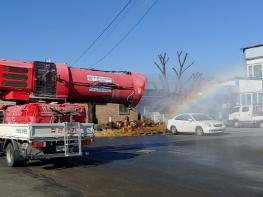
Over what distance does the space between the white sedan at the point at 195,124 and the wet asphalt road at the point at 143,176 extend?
1222cm

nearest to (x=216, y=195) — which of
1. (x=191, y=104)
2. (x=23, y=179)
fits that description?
(x=23, y=179)

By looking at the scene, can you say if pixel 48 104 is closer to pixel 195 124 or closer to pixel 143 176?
pixel 143 176

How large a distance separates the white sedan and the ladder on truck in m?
16.1

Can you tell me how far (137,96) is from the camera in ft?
53.9

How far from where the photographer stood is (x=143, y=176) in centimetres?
1170

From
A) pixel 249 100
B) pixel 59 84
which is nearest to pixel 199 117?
pixel 59 84

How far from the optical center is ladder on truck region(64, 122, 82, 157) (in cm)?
1405

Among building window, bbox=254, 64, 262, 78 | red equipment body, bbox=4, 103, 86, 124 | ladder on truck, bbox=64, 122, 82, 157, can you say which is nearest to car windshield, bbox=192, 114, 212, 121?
red equipment body, bbox=4, 103, 86, 124

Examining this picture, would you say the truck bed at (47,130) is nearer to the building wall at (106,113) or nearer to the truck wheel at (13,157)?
the truck wheel at (13,157)

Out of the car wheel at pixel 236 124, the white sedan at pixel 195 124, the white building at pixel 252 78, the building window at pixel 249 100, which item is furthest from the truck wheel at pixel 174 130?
the building window at pixel 249 100

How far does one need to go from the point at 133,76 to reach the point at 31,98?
3.84 metres

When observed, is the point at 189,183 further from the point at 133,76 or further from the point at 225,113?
the point at 225,113

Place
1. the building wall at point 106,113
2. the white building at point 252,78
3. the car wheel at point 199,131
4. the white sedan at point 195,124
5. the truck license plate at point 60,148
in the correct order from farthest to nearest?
the building wall at point 106,113 → the white building at point 252,78 → the car wheel at point 199,131 → the white sedan at point 195,124 → the truck license plate at point 60,148

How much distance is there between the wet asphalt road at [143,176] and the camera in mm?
9672
